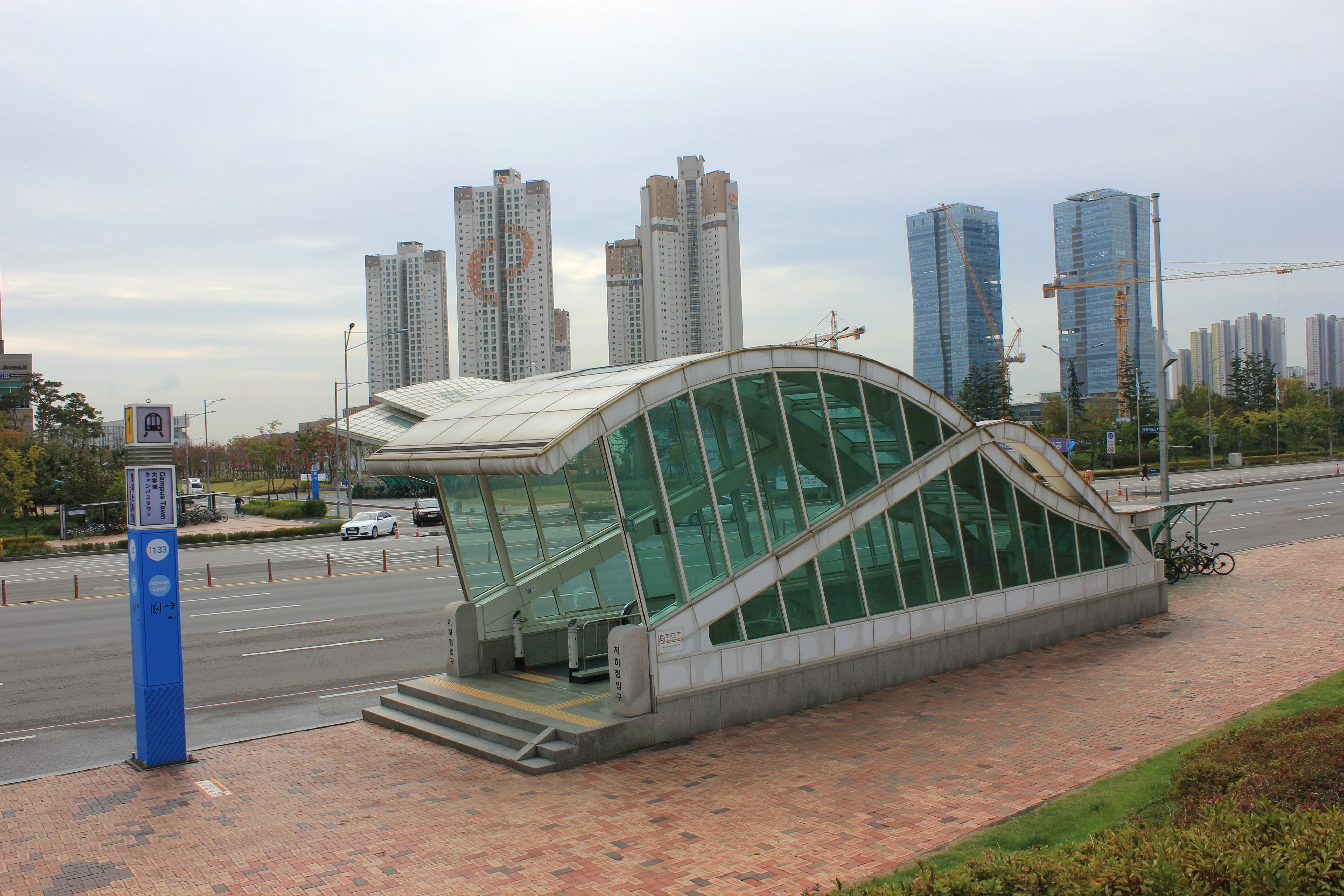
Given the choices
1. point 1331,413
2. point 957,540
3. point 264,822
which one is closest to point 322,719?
point 264,822

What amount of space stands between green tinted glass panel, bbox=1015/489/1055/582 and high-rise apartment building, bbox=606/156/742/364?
362 ft

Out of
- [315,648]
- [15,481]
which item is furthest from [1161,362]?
[15,481]

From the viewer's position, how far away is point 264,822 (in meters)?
8.41

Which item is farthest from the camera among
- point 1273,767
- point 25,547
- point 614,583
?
point 25,547

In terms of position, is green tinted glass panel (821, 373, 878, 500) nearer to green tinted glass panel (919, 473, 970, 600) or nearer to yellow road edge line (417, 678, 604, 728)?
green tinted glass panel (919, 473, 970, 600)

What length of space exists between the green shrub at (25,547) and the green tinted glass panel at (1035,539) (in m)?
39.8

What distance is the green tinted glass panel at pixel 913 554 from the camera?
13.0 m

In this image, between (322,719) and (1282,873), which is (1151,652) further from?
(322,719)

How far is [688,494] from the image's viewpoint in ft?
35.0

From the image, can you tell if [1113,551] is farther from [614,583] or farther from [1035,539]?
[614,583]

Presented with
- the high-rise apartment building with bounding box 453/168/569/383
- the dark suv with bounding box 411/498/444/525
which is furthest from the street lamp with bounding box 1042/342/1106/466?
the high-rise apartment building with bounding box 453/168/569/383

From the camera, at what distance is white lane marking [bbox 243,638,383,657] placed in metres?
16.6

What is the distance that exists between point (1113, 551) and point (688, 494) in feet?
34.8

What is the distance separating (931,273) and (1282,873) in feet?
473
